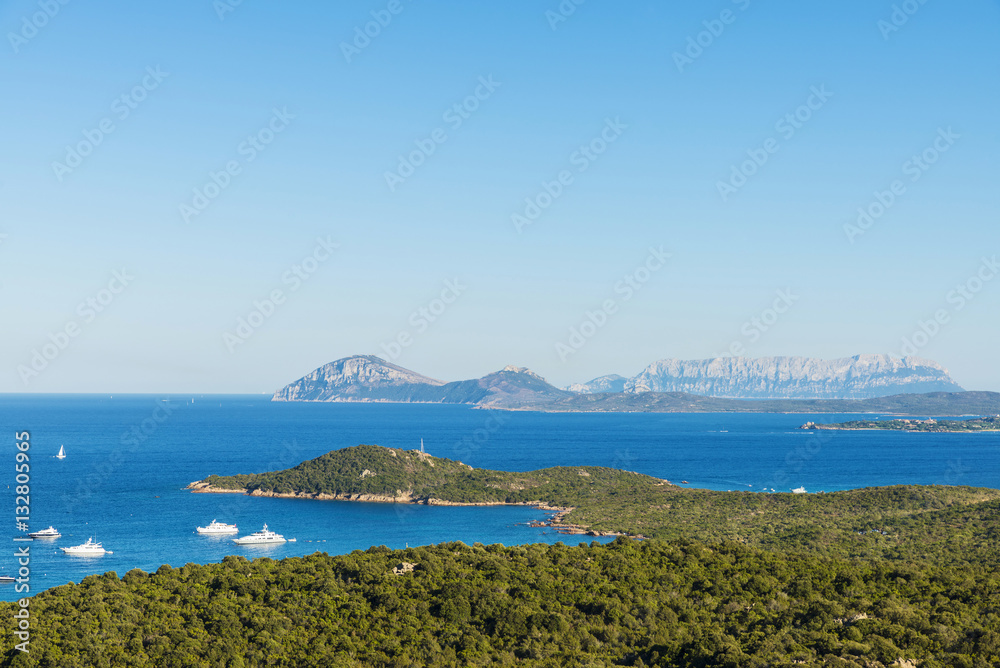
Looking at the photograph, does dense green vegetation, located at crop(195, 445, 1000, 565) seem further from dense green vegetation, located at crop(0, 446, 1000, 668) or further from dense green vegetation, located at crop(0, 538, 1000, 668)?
dense green vegetation, located at crop(0, 538, 1000, 668)

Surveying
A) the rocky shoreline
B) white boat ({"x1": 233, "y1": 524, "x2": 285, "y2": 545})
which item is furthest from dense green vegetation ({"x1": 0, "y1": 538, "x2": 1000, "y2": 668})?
the rocky shoreline

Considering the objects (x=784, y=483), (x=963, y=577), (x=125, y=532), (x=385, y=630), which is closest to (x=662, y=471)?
(x=784, y=483)

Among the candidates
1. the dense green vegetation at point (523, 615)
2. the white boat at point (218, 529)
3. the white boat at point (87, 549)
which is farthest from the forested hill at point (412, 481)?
the dense green vegetation at point (523, 615)

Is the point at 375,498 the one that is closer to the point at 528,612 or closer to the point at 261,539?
the point at 261,539

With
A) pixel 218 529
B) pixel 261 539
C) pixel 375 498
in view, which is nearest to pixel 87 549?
pixel 218 529

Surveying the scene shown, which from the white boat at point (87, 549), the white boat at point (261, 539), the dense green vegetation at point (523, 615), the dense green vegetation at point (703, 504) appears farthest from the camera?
the white boat at point (261, 539)

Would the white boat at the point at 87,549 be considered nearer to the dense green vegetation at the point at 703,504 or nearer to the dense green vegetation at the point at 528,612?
the dense green vegetation at the point at 528,612
